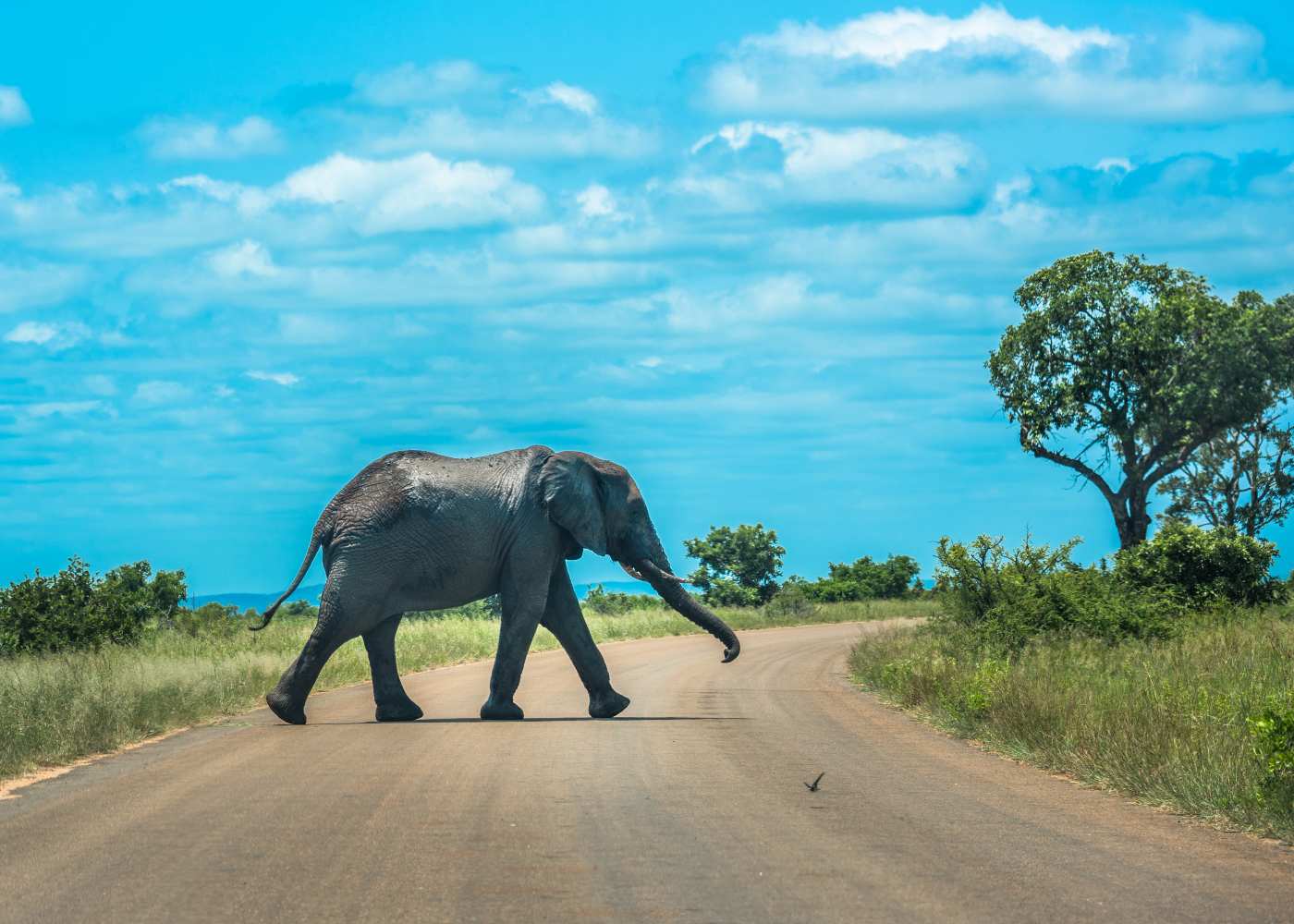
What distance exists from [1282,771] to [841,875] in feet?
12.8

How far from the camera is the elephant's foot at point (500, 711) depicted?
17562mm

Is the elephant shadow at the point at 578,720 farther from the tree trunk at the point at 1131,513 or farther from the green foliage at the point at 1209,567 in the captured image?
the tree trunk at the point at 1131,513

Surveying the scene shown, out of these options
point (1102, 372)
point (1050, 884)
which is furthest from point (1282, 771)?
point (1102, 372)

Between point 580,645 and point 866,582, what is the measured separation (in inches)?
2130

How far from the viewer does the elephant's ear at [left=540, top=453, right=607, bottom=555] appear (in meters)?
18.3

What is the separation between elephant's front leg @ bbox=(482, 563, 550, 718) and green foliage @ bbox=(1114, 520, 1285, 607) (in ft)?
48.0

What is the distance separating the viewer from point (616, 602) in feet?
216

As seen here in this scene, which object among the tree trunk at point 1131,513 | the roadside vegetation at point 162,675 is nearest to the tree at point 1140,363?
the tree trunk at point 1131,513

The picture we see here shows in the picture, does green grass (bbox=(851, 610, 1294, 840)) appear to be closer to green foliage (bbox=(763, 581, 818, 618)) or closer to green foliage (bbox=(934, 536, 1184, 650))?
green foliage (bbox=(934, 536, 1184, 650))

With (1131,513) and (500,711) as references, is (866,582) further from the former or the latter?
(500,711)

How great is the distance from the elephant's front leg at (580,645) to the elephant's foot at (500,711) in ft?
3.24

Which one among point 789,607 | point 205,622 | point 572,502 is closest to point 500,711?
point 572,502

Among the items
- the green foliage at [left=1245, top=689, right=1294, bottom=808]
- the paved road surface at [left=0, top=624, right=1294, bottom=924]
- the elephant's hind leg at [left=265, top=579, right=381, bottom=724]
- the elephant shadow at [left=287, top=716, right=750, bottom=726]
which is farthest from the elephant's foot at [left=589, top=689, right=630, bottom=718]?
the green foliage at [left=1245, top=689, right=1294, bottom=808]

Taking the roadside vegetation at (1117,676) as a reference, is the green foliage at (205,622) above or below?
above
